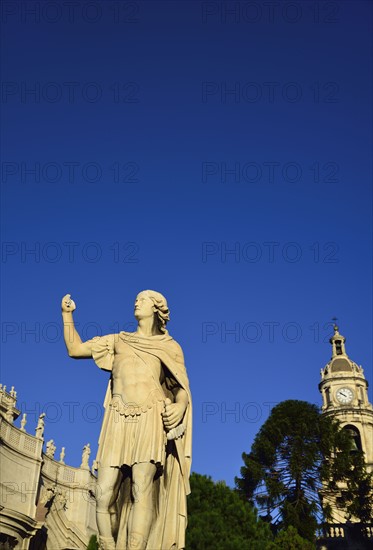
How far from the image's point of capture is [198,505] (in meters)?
29.8

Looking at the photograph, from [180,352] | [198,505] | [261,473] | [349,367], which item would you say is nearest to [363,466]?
[261,473]

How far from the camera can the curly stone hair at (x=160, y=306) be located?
7754 mm

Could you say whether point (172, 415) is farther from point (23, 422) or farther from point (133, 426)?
point (23, 422)

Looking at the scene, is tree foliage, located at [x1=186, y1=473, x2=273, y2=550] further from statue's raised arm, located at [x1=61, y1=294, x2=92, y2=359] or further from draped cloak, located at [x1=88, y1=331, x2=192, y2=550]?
statue's raised arm, located at [x1=61, y1=294, x2=92, y2=359]

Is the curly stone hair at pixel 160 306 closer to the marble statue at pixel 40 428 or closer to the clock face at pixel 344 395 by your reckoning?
the marble statue at pixel 40 428

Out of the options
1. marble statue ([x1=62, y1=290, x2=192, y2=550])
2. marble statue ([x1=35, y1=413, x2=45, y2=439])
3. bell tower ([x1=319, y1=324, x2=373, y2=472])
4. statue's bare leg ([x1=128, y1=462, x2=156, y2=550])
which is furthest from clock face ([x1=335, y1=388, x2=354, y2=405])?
statue's bare leg ([x1=128, y1=462, x2=156, y2=550])

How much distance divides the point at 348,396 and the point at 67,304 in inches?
2520

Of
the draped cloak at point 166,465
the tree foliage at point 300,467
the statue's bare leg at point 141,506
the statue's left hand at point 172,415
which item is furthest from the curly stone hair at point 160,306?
the tree foliage at point 300,467

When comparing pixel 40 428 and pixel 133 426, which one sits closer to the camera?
pixel 133 426

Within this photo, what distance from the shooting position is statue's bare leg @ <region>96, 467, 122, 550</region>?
6.38 metres

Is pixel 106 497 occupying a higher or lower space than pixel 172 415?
lower

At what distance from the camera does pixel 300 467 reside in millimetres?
38188

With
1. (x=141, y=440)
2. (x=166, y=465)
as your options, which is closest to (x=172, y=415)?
(x=141, y=440)

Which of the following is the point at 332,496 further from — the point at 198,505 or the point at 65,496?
the point at 65,496
